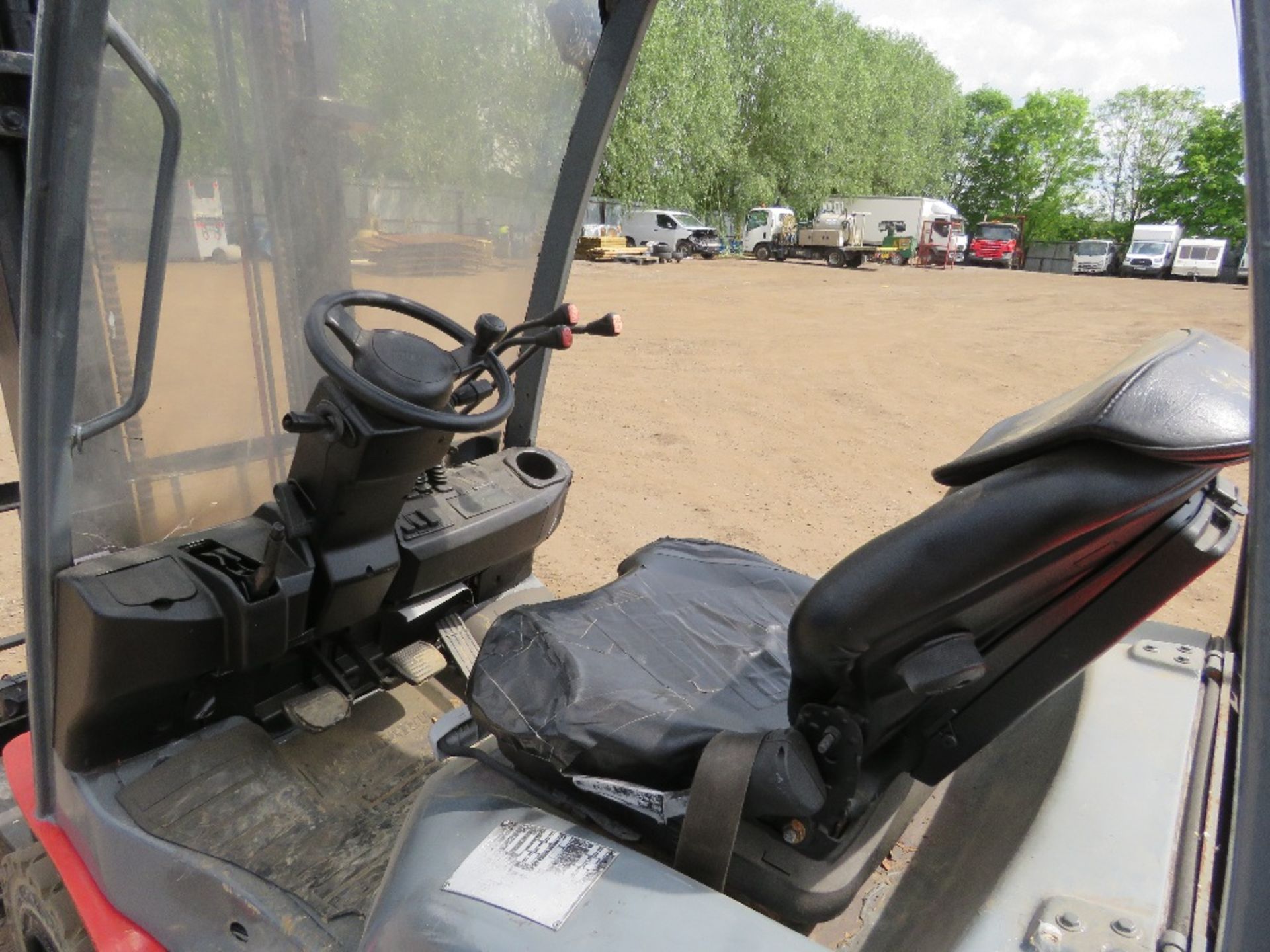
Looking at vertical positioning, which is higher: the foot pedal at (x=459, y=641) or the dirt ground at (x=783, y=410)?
the foot pedal at (x=459, y=641)

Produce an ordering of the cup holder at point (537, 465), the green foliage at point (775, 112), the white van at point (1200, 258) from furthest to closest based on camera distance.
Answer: the white van at point (1200, 258) < the green foliage at point (775, 112) < the cup holder at point (537, 465)

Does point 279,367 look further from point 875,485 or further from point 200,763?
point 875,485

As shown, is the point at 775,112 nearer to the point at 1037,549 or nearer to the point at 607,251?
the point at 607,251

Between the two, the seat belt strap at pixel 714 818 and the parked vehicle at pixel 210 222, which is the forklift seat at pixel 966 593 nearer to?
the seat belt strap at pixel 714 818

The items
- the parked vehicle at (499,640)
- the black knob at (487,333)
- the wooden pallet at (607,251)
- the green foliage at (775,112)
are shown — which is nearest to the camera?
the parked vehicle at (499,640)

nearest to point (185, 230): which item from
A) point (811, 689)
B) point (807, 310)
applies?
point (811, 689)

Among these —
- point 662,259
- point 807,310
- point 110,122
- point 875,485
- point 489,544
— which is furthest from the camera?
point 662,259

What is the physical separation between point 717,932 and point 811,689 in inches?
15.6

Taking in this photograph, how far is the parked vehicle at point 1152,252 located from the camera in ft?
111

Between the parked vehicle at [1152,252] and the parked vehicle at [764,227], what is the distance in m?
14.1

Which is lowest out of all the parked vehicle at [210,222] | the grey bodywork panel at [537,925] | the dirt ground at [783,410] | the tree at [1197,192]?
the dirt ground at [783,410]

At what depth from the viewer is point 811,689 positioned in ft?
4.07

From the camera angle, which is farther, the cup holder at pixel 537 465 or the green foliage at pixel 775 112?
the green foliage at pixel 775 112

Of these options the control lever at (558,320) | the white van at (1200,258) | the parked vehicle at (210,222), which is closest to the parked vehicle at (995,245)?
the white van at (1200,258)
